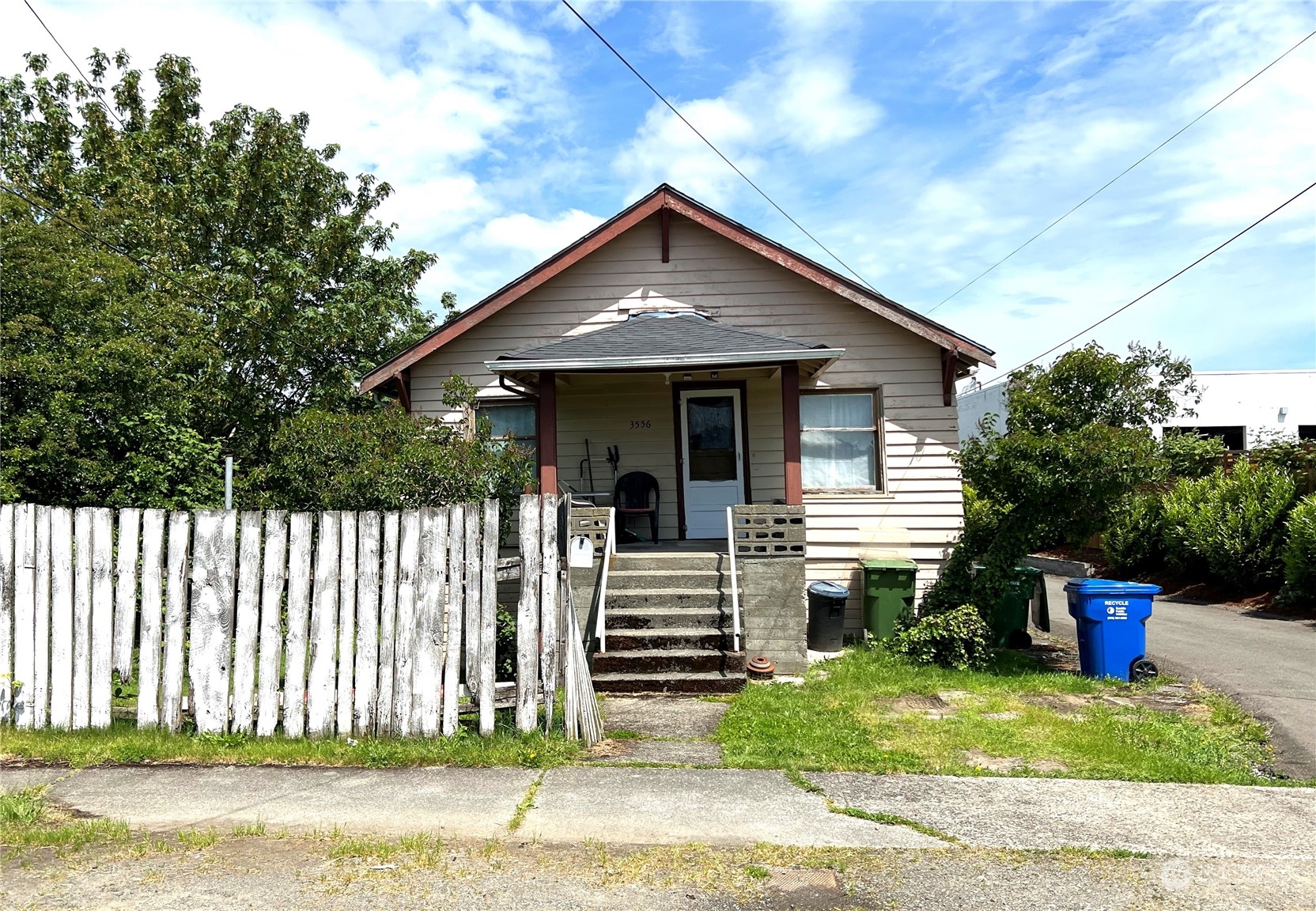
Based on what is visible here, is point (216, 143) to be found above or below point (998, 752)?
above

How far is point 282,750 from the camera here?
20.0 ft

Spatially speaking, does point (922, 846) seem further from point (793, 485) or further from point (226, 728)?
point (793, 485)

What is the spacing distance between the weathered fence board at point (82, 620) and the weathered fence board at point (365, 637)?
1.94 meters

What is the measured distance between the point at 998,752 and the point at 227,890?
506cm

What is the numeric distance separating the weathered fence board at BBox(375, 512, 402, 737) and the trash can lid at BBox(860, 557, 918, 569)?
667 centimetres

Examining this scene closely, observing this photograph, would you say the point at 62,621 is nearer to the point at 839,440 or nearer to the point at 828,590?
the point at 828,590

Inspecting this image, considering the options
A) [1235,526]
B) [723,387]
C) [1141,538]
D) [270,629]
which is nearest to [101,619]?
[270,629]

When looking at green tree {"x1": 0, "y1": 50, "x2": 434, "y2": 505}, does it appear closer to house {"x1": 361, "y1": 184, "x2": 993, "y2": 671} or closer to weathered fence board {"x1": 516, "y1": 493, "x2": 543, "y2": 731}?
house {"x1": 361, "y1": 184, "x2": 993, "y2": 671}

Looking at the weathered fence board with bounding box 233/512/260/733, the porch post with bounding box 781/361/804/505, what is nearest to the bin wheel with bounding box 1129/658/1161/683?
the porch post with bounding box 781/361/804/505

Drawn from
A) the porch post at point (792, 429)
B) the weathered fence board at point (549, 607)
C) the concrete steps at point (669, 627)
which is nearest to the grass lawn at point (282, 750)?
the weathered fence board at point (549, 607)

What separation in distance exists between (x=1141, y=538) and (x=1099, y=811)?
1772 centimetres

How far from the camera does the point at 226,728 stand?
20.8 ft

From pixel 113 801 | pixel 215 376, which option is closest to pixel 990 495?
pixel 113 801

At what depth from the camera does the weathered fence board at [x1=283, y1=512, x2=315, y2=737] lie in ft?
20.6
